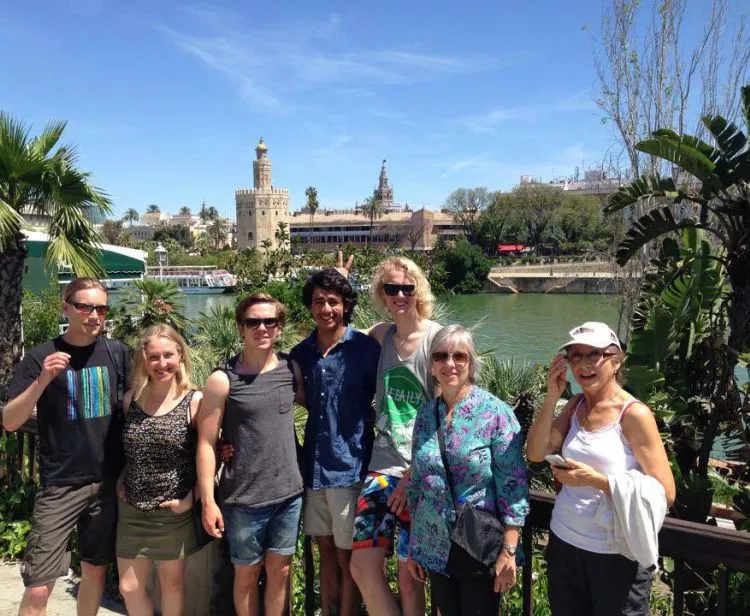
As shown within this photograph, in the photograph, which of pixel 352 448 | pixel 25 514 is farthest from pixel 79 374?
pixel 25 514

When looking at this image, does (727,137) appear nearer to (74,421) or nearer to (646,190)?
(646,190)

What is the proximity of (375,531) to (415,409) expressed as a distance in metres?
0.50

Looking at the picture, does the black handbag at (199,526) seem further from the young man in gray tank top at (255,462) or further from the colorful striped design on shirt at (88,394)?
the colorful striped design on shirt at (88,394)

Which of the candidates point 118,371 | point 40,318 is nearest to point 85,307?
point 118,371

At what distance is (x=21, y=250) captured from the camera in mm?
6379

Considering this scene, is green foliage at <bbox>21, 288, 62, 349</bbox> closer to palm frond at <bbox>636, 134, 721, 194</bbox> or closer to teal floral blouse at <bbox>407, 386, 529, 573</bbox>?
palm frond at <bbox>636, 134, 721, 194</bbox>

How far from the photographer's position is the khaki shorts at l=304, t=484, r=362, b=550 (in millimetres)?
2480

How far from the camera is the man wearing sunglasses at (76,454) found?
8.46 feet

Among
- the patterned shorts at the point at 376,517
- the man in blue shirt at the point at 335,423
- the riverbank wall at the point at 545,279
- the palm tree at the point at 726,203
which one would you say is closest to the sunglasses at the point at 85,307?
the man in blue shirt at the point at 335,423

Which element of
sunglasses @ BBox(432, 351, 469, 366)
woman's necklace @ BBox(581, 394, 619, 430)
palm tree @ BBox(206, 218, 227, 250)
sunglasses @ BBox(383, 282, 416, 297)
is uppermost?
palm tree @ BBox(206, 218, 227, 250)

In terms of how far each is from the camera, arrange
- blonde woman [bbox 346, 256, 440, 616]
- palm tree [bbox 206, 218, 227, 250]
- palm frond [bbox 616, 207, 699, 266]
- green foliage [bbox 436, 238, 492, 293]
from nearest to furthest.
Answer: blonde woman [bbox 346, 256, 440, 616], palm frond [bbox 616, 207, 699, 266], green foliage [bbox 436, 238, 492, 293], palm tree [bbox 206, 218, 227, 250]

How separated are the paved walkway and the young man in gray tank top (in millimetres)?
1053

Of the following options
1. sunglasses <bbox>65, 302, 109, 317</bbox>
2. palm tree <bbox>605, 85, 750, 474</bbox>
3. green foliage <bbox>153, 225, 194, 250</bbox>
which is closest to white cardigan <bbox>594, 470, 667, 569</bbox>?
sunglasses <bbox>65, 302, 109, 317</bbox>

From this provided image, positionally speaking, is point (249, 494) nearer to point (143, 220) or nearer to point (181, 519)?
point (181, 519)
